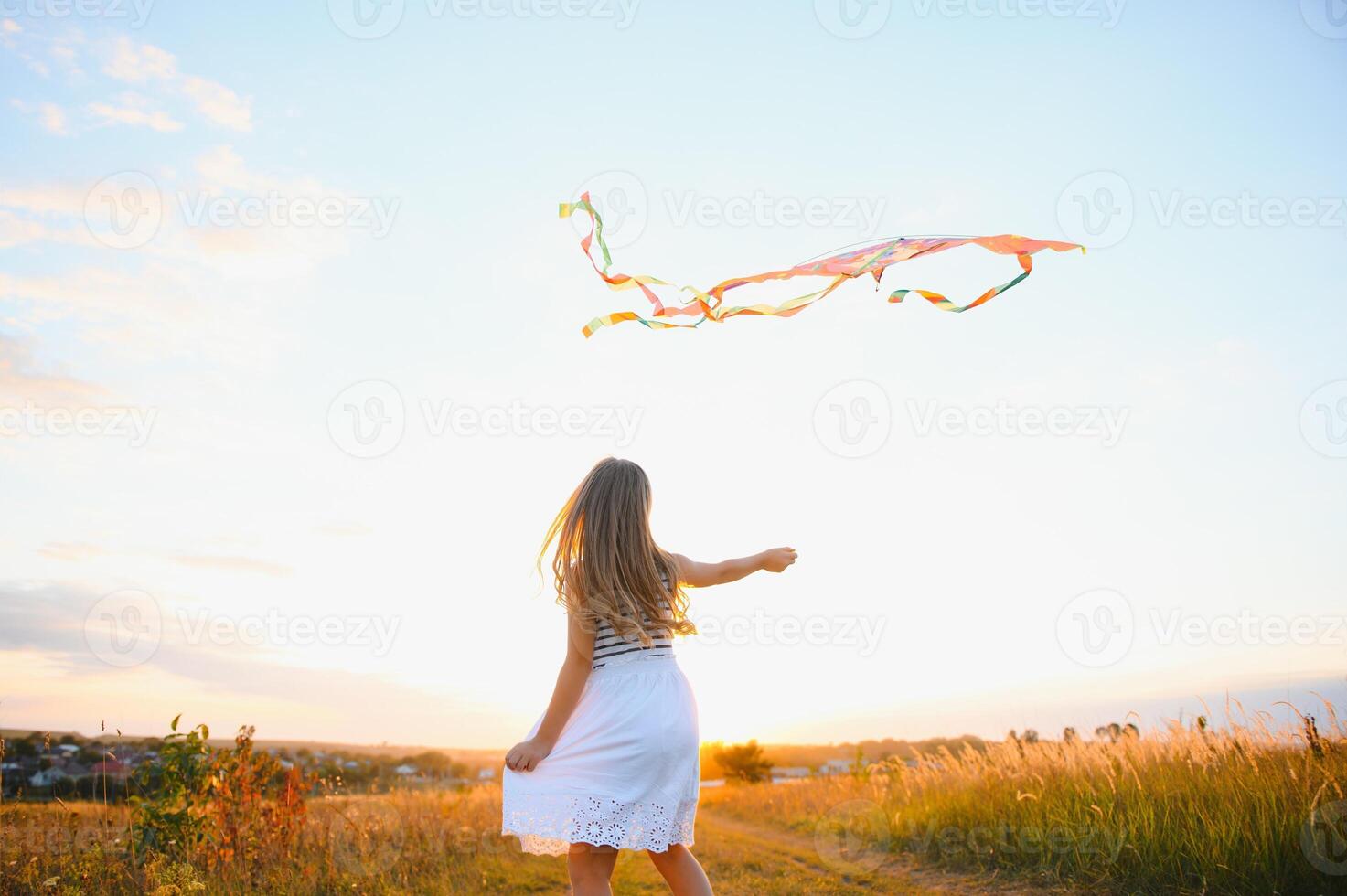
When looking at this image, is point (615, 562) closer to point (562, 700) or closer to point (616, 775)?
point (562, 700)

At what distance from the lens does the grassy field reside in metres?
4.98

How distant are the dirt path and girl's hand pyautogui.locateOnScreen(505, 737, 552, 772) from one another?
374cm

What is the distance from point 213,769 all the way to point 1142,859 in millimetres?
5782

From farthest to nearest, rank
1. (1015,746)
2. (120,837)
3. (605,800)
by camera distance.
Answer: (1015,746) → (120,837) → (605,800)

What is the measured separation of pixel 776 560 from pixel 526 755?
4.20 feet

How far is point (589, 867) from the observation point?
11.1ft

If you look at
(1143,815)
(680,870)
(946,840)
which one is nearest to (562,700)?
(680,870)

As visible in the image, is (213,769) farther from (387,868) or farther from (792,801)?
(792,801)

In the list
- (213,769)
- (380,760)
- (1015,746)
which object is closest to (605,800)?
(213,769)

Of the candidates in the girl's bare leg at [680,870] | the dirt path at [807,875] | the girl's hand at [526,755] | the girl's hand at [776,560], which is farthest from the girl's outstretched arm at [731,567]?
the dirt path at [807,875]

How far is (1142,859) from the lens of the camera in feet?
18.9

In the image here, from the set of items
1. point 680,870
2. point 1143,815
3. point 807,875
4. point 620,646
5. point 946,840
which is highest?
point 620,646

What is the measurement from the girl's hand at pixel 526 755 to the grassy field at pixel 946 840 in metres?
2.53

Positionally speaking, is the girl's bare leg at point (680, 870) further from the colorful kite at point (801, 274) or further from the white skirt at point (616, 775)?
the colorful kite at point (801, 274)
